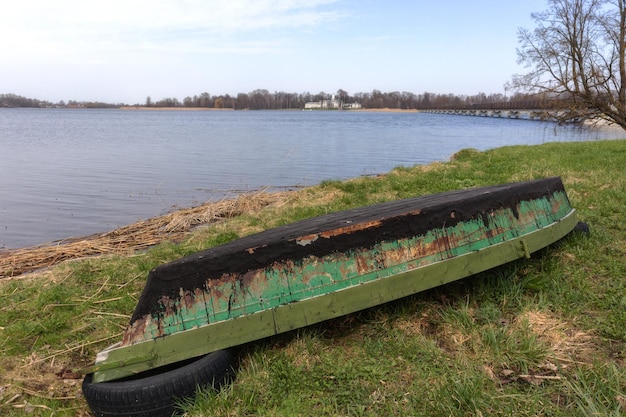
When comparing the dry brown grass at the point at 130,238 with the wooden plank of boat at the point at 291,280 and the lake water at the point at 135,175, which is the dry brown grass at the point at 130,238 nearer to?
the lake water at the point at 135,175

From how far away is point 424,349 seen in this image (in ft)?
10.9

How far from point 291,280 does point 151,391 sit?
3.83 ft

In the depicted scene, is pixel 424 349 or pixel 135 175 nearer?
pixel 424 349

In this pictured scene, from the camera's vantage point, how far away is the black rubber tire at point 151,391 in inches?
113

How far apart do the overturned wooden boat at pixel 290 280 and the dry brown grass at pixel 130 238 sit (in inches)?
224

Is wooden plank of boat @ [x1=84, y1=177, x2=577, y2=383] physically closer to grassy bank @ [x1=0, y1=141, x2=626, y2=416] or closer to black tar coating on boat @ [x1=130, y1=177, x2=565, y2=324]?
black tar coating on boat @ [x1=130, y1=177, x2=565, y2=324]

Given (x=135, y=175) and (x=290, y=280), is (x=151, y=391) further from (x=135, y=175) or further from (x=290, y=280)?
(x=135, y=175)

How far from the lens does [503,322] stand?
12.1 ft

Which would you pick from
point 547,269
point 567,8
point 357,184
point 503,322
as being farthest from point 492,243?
point 567,8

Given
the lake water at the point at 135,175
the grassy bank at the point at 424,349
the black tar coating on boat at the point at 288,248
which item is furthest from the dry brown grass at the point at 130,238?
the black tar coating on boat at the point at 288,248

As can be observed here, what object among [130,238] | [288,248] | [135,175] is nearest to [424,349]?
[288,248]

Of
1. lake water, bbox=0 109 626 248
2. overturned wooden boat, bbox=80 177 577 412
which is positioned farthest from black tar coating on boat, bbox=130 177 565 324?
lake water, bbox=0 109 626 248

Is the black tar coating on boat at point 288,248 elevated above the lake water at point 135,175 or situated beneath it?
elevated above

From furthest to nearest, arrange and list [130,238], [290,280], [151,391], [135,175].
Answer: [135,175], [130,238], [290,280], [151,391]
